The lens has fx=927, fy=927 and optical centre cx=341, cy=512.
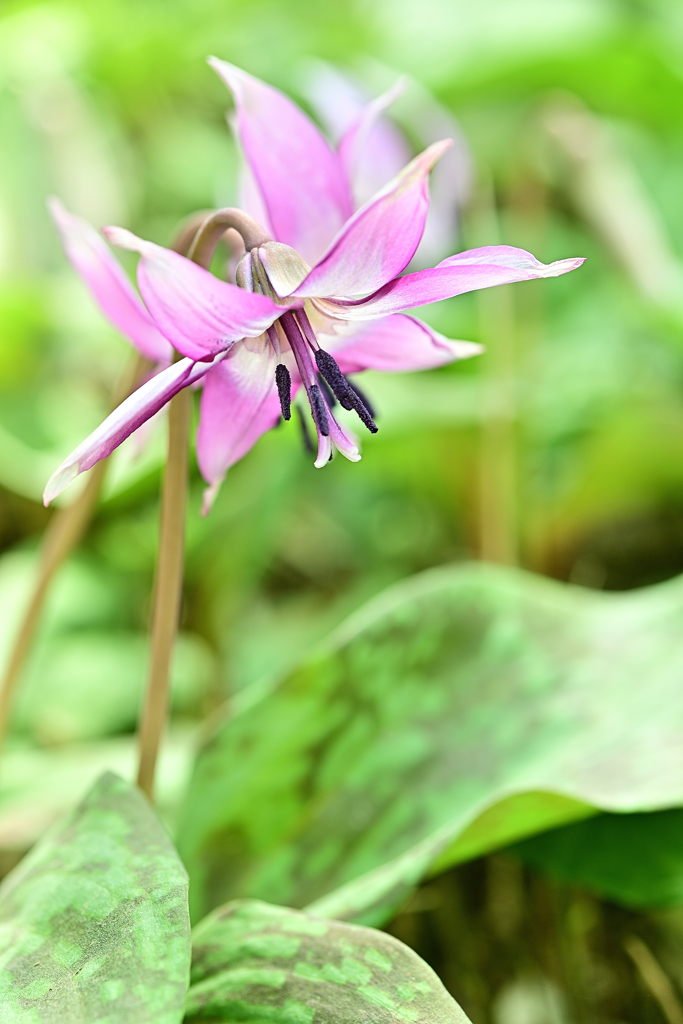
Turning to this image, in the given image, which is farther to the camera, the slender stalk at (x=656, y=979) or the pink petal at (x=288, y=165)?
the slender stalk at (x=656, y=979)

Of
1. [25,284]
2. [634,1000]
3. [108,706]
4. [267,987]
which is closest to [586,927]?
[634,1000]

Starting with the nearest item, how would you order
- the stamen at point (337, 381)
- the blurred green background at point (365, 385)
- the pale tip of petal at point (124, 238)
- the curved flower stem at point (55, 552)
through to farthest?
the pale tip of petal at point (124, 238), the stamen at point (337, 381), the curved flower stem at point (55, 552), the blurred green background at point (365, 385)

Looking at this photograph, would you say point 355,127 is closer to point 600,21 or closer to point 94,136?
point 94,136

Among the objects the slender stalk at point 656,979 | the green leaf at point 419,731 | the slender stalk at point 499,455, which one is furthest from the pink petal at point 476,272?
the slender stalk at point 499,455

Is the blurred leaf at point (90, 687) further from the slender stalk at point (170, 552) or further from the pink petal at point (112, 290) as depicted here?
the pink petal at point (112, 290)

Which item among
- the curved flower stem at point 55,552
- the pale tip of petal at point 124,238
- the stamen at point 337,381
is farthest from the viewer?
the curved flower stem at point 55,552

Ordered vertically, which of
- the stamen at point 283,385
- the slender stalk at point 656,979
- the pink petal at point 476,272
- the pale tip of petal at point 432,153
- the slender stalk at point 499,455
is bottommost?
the slender stalk at point 656,979

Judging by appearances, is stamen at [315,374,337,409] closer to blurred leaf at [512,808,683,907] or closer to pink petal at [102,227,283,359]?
pink petal at [102,227,283,359]

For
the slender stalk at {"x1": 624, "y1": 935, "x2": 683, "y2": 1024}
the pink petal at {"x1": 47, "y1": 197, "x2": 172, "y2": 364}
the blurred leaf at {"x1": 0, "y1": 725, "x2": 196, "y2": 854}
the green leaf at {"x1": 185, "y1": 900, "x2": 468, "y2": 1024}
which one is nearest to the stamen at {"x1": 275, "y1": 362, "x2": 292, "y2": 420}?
the pink petal at {"x1": 47, "y1": 197, "x2": 172, "y2": 364}

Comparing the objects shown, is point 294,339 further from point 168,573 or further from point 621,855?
point 621,855
